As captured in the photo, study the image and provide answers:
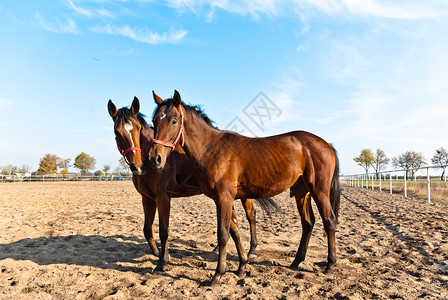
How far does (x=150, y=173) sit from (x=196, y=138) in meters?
1.08

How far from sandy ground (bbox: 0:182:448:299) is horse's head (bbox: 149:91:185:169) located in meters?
1.57

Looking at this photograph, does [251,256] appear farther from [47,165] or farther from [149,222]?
[47,165]

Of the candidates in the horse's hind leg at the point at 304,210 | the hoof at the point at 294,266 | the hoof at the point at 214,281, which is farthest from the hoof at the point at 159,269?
the horse's hind leg at the point at 304,210

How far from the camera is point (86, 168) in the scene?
71.7 m

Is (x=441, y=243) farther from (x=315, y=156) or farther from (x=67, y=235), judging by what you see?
(x=67, y=235)

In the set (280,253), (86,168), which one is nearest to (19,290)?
(280,253)

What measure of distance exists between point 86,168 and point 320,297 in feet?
258

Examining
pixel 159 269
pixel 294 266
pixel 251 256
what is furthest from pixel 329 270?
pixel 159 269

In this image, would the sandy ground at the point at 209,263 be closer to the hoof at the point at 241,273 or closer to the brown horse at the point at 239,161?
the hoof at the point at 241,273

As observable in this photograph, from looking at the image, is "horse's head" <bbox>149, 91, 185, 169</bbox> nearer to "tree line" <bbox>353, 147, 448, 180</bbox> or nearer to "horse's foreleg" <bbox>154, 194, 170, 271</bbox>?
"horse's foreleg" <bbox>154, 194, 170, 271</bbox>

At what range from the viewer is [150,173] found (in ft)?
13.8

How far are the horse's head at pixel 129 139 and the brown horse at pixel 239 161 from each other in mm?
511

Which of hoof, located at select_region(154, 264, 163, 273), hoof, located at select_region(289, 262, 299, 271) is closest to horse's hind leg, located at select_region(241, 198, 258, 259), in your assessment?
hoof, located at select_region(289, 262, 299, 271)

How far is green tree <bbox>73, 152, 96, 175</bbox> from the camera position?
233 feet
